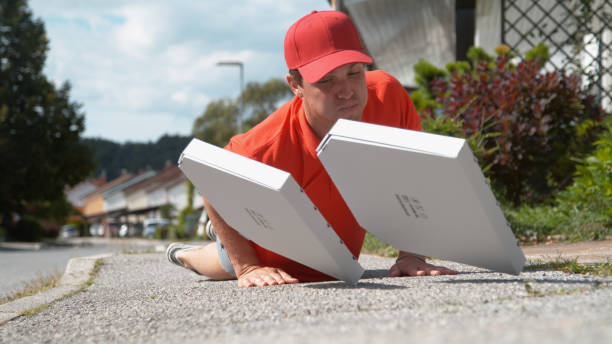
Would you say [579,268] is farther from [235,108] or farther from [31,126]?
[235,108]

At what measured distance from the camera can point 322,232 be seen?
8.43 ft

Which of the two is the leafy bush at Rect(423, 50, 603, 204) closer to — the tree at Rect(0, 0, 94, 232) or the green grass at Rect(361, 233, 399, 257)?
the green grass at Rect(361, 233, 399, 257)

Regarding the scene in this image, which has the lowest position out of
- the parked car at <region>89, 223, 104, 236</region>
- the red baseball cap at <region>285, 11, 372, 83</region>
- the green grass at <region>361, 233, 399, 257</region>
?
the parked car at <region>89, 223, 104, 236</region>

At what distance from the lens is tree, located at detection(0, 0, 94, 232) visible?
77.1 ft

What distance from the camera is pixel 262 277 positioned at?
312cm

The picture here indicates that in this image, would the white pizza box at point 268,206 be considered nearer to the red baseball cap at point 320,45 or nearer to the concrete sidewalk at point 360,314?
the concrete sidewalk at point 360,314

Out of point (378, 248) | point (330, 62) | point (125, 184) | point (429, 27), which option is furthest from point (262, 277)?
point (125, 184)

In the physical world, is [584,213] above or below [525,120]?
below

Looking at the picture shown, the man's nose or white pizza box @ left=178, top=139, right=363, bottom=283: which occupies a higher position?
the man's nose

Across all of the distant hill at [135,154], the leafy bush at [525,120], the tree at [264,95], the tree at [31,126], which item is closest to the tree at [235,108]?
the tree at [264,95]

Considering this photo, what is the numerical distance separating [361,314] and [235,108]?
43.7 metres

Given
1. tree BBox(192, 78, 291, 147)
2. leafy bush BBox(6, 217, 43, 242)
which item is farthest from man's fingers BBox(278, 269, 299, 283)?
tree BBox(192, 78, 291, 147)

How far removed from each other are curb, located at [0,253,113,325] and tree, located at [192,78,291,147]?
36.4m

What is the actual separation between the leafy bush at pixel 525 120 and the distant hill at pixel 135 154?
314 feet
